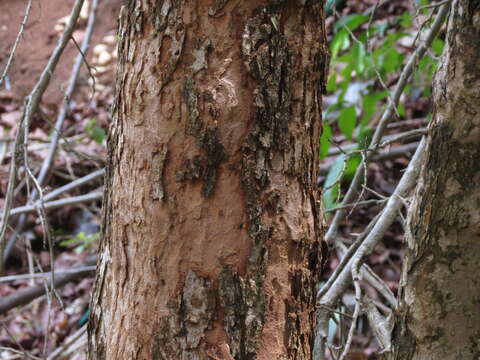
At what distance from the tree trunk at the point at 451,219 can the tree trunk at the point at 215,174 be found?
384 mm

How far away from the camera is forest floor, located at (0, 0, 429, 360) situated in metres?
3.47

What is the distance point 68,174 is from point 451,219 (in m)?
3.39

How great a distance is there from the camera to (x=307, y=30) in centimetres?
117

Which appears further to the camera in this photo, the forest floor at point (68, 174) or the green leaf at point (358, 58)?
the forest floor at point (68, 174)

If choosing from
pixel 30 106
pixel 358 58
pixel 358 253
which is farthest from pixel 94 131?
pixel 358 253

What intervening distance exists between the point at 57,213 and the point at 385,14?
8.71 feet

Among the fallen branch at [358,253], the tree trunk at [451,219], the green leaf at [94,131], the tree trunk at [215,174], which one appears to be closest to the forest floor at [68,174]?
the green leaf at [94,131]

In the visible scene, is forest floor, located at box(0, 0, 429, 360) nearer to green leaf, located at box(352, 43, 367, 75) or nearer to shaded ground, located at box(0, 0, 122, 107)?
shaded ground, located at box(0, 0, 122, 107)

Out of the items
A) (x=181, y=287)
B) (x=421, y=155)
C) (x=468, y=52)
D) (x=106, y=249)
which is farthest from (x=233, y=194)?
(x=421, y=155)

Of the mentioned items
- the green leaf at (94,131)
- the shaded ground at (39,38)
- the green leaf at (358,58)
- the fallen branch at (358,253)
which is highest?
the shaded ground at (39,38)

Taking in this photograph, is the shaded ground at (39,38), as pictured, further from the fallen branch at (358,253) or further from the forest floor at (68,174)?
the fallen branch at (358,253)

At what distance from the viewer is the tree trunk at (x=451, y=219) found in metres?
1.36

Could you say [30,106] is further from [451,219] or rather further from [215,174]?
[451,219]

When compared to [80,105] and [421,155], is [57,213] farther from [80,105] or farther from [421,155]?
[421,155]
